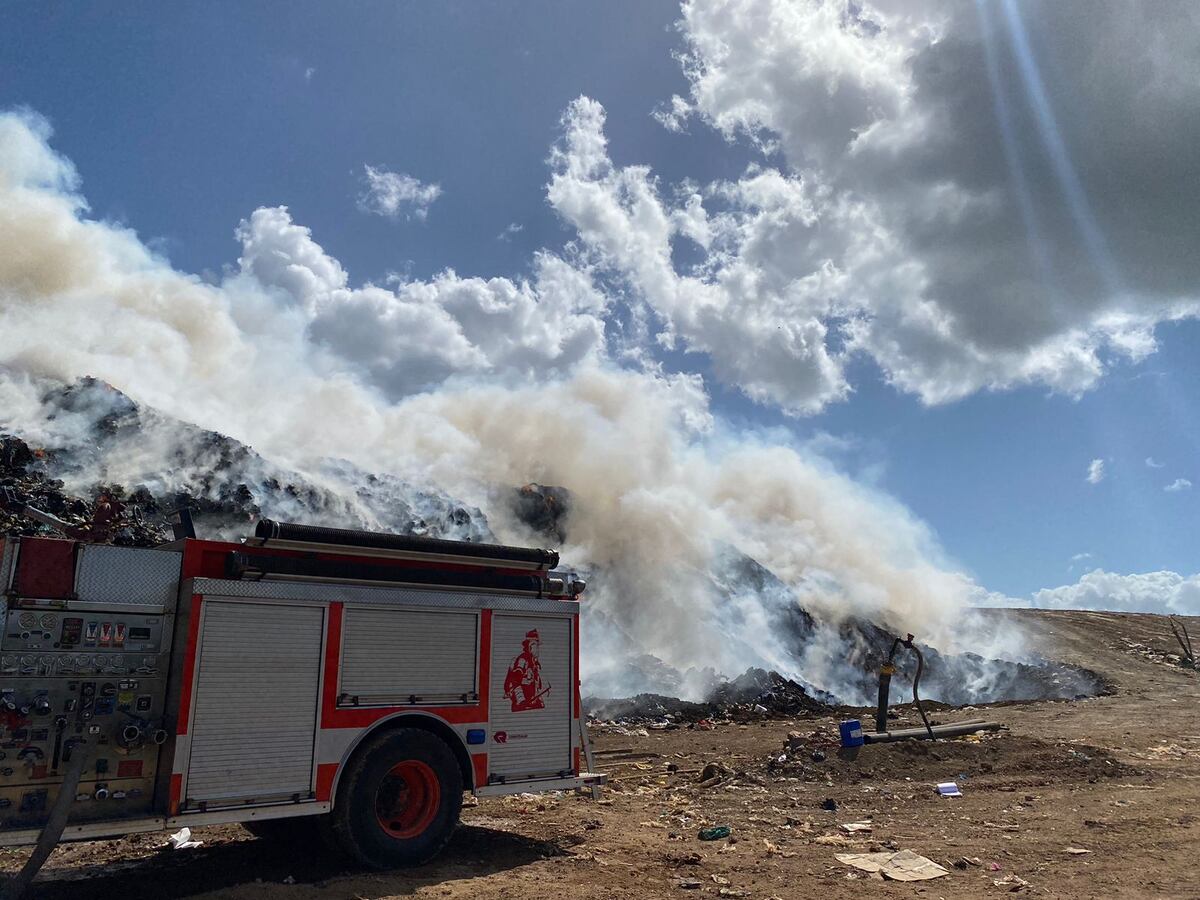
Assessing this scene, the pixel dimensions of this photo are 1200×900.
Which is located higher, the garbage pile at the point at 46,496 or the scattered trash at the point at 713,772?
the garbage pile at the point at 46,496

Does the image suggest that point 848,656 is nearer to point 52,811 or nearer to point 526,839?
point 526,839

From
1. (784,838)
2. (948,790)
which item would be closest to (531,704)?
(784,838)

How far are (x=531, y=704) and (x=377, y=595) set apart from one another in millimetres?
2043

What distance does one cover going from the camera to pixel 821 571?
40.4m

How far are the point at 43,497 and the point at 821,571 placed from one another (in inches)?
1276

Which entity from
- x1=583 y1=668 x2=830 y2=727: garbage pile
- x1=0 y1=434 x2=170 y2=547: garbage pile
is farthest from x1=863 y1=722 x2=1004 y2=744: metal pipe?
x1=0 y1=434 x2=170 y2=547: garbage pile

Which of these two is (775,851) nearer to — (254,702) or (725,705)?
(254,702)

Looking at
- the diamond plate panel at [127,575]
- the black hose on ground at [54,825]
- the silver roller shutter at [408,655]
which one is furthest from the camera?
the silver roller shutter at [408,655]

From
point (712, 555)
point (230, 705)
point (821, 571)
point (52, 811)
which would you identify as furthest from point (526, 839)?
point (821, 571)

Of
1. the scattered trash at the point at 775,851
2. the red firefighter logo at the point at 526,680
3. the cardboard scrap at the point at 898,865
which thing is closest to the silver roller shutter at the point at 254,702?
the red firefighter logo at the point at 526,680

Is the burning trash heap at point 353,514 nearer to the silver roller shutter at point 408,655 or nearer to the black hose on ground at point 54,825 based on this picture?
the silver roller shutter at point 408,655

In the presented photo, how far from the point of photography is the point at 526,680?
27.5 ft

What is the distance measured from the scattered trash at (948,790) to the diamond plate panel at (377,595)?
19.9 feet

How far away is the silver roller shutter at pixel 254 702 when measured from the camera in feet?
21.0
